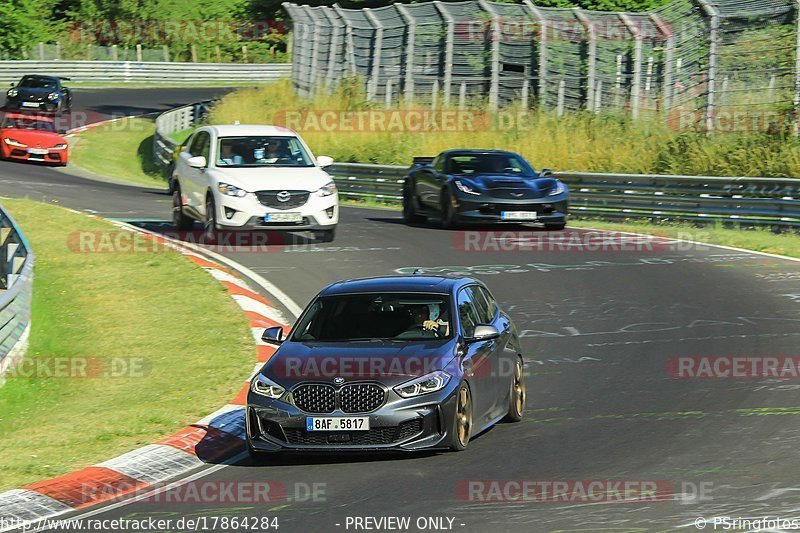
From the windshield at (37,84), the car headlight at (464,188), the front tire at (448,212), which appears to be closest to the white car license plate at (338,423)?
the car headlight at (464,188)

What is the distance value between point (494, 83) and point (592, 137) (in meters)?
5.03

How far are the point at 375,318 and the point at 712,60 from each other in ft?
66.6

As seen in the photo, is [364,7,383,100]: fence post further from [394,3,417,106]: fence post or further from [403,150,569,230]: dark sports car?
[403,150,569,230]: dark sports car

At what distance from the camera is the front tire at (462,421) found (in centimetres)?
945

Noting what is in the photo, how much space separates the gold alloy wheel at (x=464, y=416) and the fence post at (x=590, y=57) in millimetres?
24567

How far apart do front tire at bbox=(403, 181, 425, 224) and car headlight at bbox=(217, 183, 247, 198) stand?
18.2 feet

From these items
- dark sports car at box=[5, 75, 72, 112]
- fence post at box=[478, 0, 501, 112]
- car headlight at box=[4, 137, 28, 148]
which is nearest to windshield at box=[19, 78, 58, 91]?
dark sports car at box=[5, 75, 72, 112]

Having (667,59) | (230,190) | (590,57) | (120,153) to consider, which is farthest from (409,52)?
(230,190)

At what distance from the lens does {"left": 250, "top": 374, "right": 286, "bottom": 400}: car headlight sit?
375 inches

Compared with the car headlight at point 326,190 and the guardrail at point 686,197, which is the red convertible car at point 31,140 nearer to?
the guardrail at point 686,197

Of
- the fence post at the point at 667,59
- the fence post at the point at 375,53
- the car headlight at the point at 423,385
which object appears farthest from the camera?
the fence post at the point at 375,53

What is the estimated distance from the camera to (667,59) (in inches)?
1262

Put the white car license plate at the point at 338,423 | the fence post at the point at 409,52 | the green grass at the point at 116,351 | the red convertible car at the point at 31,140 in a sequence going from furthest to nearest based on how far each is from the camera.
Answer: the fence post at the point at 409,52, the red convertible car at the point at 31,140, the green grass at the point at 116,351, the white car license plate at the point at 338,423

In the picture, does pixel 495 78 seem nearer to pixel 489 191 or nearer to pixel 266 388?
pixel 489 191
